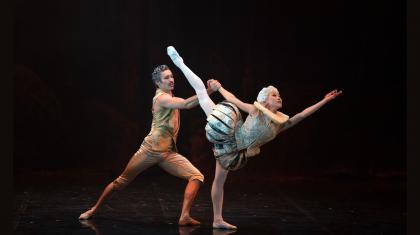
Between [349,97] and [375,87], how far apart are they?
0.38m

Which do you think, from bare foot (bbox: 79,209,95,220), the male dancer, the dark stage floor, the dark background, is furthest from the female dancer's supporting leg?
the dark background

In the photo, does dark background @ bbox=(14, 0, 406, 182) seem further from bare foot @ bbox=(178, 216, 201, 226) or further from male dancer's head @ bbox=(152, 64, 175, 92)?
bare foot @ bbox=(178, 216, 201, 226)

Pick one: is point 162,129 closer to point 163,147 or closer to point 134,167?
point 163,147

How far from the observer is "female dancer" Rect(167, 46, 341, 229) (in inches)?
202

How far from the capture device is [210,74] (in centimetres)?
904

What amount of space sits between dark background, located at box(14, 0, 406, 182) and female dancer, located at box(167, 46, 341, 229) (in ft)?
12.3

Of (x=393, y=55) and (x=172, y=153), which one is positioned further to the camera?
(x=393, y=55)

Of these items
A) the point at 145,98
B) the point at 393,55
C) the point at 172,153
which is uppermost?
the point at 393,55

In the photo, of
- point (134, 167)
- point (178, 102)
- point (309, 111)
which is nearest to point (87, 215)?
point (134, 167)

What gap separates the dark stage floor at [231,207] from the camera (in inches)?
214

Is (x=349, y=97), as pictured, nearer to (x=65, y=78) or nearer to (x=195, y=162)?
(x=195, y=162)

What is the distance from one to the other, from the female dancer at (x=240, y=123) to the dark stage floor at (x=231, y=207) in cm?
60

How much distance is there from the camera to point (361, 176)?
9164 millimetres

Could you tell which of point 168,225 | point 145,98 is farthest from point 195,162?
point 168,225
